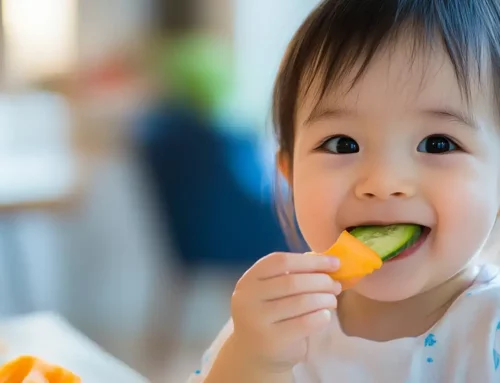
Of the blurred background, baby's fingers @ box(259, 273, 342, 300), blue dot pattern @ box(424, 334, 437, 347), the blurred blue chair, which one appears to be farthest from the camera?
the blurred background

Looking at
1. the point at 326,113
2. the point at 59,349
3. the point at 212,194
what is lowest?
the point at 212,194

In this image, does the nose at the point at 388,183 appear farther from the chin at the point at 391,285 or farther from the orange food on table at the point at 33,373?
the orange food on table at the point at 33,373

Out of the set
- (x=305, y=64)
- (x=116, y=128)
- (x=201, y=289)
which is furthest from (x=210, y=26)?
(x=305, y=64)

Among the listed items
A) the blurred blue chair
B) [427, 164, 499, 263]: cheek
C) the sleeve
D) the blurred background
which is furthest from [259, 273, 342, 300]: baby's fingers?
the blurred background

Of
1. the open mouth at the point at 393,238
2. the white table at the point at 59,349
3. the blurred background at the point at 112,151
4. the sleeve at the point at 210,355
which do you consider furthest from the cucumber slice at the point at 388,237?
the blurred background at the point at 112,151

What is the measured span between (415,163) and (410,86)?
65mm

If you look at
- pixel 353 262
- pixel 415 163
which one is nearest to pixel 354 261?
pixel 353 262

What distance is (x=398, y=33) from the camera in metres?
0.71

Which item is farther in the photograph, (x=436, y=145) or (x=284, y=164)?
(x=284, y=164)

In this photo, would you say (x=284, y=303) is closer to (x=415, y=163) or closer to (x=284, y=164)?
(x=415, y=163)

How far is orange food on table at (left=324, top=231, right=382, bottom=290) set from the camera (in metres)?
0.65

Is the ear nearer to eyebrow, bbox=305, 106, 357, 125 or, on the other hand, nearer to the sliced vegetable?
eyebrow, bbox=305, 106, 357, 125

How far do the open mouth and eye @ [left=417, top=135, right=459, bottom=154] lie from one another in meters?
0.06

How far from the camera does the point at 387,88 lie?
69cm
